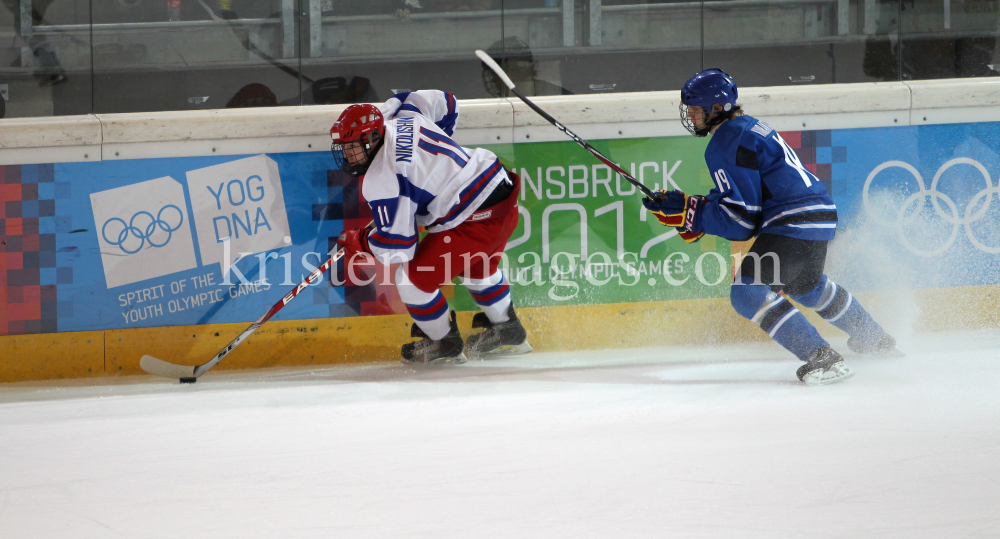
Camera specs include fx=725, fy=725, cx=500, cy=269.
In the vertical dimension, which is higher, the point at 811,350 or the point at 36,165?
the point at 36,165

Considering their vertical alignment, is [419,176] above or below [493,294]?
above

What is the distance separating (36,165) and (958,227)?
4.04 meters

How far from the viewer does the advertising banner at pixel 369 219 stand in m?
3.08

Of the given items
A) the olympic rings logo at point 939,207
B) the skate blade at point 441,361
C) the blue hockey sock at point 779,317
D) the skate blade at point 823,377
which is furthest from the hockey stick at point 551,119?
the olympic rings logo at point 939,207

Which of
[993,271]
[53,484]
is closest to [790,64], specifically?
[993,271]

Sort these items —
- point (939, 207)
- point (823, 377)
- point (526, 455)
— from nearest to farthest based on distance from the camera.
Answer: point (526, 455) < point (823, 377) < point (939, 207)

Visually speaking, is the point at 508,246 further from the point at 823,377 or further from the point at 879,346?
the point at 879,346

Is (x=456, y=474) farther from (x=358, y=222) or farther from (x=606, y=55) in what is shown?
(x=606, y=55)

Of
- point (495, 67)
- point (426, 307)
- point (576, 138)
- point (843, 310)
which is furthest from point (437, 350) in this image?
point (843, 310)

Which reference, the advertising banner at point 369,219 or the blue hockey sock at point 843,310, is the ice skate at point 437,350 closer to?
the advertising banner at point 369,219

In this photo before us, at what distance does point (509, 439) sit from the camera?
1953mm

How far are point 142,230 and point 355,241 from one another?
97 centimetres

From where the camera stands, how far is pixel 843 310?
279cm

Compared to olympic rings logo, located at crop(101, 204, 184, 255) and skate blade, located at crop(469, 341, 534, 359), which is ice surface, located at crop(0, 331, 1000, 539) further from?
olympic rings logo, located at crop(101, 204, 184, 255)
